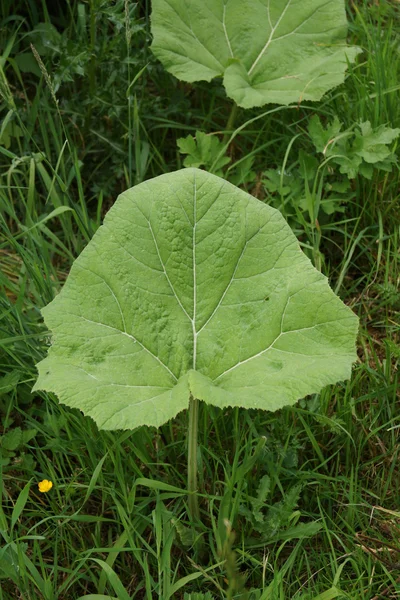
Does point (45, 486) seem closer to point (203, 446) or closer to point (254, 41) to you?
point (203, 446)

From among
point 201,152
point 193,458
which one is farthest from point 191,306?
point 201,152

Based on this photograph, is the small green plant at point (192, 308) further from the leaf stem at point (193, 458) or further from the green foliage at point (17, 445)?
the green foliage at point (17, 445)

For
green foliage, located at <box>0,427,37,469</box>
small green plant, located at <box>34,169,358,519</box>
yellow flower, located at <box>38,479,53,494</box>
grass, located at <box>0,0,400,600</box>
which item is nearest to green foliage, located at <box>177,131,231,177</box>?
grass, located at <box>0,0,400,600</box>

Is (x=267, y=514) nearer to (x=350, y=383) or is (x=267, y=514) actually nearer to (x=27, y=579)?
(x=350, y=383)

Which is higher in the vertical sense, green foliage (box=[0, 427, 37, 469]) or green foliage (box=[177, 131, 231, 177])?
green foliage (box=[177, 131, 231, 177])

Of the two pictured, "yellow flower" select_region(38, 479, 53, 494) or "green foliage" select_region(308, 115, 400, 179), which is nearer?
"yellow flower" select_region(38, 479, 53, 494)

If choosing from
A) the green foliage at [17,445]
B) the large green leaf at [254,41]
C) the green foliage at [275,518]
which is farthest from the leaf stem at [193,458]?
the large green leaf at [254,41]

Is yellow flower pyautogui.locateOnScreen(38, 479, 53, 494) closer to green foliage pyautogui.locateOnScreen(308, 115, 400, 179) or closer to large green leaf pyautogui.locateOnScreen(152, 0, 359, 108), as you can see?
green foliage pyautogui.locateOnScreen(308, 115, 400, 179)
